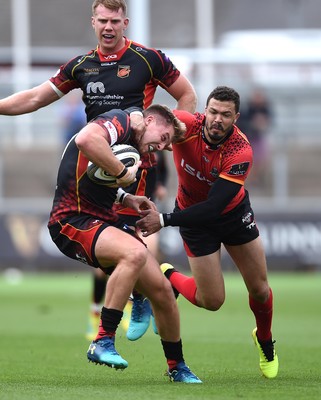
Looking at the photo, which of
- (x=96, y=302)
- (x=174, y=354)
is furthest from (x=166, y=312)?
(x=96, y=302)

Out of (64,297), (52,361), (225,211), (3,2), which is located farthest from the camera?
(3,2)

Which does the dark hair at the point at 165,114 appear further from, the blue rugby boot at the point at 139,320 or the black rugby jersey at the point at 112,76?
the blue rugby boot at the point at 139,320

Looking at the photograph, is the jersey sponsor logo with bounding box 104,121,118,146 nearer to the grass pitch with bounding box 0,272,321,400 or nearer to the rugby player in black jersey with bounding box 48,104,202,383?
the rugby player in black jersey with bounding box 48,104,202,383

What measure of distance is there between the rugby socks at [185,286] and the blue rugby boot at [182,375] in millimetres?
1215

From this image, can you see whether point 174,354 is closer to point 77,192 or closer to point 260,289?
point 260,289

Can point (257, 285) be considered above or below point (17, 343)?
above

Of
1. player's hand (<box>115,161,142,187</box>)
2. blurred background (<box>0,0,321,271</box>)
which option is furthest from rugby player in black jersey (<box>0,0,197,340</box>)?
blurred background (<box>0,0,321,271</box>)

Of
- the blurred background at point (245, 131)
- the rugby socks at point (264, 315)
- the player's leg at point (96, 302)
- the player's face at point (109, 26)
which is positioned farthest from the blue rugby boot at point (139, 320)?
the blurred background at point (245, 131)

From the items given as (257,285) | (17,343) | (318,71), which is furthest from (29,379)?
(318,71)

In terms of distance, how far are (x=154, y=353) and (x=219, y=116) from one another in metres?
3.22

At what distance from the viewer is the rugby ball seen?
8.72 metres

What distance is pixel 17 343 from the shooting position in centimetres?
1241

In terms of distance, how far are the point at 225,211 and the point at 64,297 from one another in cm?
926

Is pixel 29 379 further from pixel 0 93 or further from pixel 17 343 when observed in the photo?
pixel 0 93
